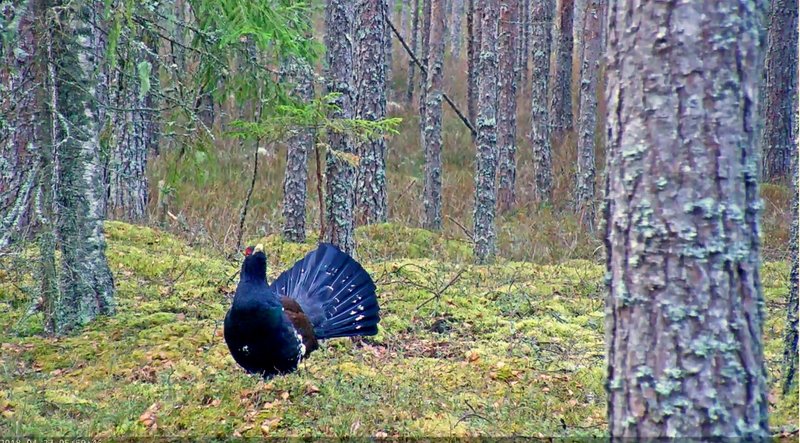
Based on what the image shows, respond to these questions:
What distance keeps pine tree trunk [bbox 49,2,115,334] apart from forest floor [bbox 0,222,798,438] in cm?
35

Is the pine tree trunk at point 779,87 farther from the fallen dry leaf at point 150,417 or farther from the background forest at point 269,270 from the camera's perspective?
the fallen dry leaf at point 150,417

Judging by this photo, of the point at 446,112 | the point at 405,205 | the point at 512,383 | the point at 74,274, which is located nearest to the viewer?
the point at 512,383

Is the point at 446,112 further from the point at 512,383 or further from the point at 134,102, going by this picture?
the point at 512,383

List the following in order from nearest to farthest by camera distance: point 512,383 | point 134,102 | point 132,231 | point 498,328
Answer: point 512,383 < point 498,328 < point 132,231 < point 134,102

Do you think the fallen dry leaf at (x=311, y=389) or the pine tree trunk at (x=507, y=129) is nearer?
the fallen dry leaf at (x=311, y=389)

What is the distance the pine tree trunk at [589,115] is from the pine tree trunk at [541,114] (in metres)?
2.28

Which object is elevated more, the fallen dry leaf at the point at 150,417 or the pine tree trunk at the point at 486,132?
the pine tree trunk at the point at 486,132

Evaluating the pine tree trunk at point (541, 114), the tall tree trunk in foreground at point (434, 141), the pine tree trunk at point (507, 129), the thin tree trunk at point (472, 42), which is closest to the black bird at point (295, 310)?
the tall tree trunk in foreground at point (434, 141)

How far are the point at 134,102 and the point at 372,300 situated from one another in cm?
727

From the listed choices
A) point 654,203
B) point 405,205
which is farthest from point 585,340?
point 405,205

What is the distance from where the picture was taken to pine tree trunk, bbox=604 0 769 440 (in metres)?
2.85

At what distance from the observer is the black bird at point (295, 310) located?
18.4 feet

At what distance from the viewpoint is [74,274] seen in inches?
261

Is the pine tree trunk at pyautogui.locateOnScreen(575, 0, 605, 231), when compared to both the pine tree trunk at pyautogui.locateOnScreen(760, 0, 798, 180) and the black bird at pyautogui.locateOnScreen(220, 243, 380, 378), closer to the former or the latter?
the pine tree trunk at pyautogui.locateOnScreen(760, 0, 798, 180)
